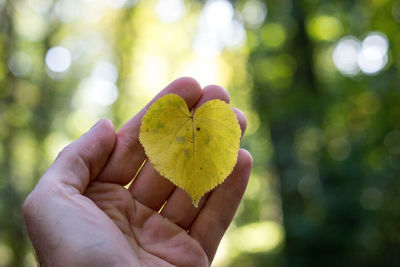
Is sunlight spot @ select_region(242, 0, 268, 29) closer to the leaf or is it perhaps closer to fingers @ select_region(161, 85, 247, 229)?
fingers @ select_region(161, 85, 247, 229)

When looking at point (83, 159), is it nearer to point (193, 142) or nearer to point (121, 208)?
point (121, 208)

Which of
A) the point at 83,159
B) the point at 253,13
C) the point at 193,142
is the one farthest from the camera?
the point at 253,13

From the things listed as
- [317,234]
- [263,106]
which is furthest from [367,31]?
[317,234]

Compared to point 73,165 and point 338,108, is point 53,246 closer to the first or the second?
point 73,165

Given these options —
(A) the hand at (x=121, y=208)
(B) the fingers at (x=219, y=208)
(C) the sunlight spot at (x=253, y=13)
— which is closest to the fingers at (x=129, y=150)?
(A) the hand at (x=121, y=208)

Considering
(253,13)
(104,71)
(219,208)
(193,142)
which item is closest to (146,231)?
(219,208)

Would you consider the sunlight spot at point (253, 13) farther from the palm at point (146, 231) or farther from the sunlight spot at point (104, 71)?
the sunlight spot at point (104, 71)

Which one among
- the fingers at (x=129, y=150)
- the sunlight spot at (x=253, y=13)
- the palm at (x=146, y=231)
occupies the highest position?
the sunlight spot at (x=253, y=13)
